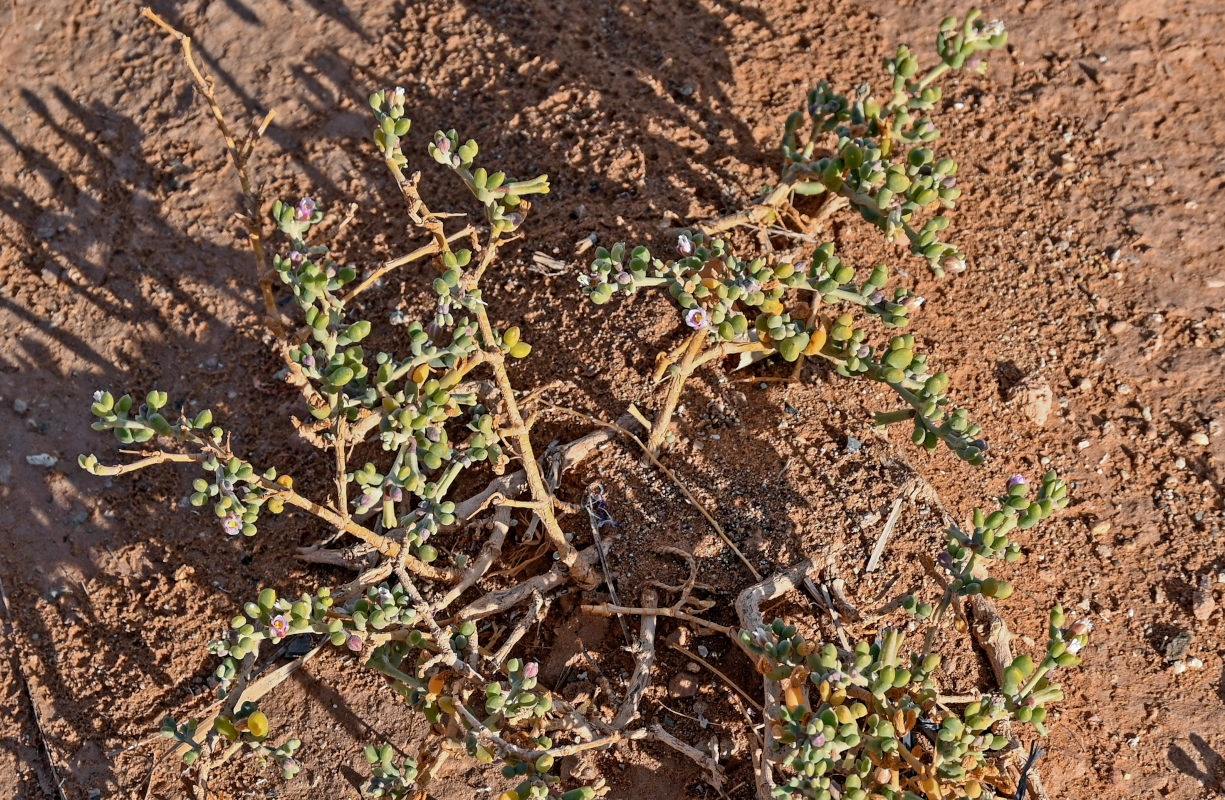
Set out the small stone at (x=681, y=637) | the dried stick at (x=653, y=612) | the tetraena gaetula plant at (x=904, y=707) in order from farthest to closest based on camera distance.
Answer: the small stone at (x=681, y=637)
the dried stick at (x=653, y=612)
the tetraena gaetula plant at (x=904, y=707)

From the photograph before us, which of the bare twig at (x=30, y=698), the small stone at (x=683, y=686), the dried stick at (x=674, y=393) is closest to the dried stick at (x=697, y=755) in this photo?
the small stone at (x=683, y=686)

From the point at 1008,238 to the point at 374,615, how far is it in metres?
2.42

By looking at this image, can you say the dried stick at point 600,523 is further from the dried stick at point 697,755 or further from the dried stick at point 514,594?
the dried stick at point 697,755

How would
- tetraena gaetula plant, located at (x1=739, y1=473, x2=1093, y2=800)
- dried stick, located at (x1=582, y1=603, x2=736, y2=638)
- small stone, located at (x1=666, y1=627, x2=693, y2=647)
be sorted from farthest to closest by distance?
small stone, located at (x1=666, y1=627, x2=693, y2=647) → dried stick, located at (x1=582, y1=603, x2=736, y2=638) → tetraena gaetula plant, located at (x1=739, y1=473, x2=1093, y2=800)

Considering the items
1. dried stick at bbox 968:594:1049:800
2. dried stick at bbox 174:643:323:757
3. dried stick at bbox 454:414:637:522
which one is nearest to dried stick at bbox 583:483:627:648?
dried stick at bbox 454:414:637:522

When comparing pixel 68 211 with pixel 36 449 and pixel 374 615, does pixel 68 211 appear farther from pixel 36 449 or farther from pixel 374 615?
pixel 374 615

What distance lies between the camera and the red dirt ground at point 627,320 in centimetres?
283

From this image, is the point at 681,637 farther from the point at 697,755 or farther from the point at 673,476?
the point at 673,476

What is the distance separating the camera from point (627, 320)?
3145 mm

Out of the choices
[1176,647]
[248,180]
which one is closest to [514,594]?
[248,180]

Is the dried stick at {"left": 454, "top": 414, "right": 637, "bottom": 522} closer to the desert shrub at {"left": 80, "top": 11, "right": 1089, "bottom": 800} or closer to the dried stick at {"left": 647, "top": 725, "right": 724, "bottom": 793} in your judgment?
the desert shrub at {"left": 80, "top": 11, "right": 1089, "bottom": 800}

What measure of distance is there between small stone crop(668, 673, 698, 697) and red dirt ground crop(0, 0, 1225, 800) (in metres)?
0.03

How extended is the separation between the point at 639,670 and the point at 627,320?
1.06 m

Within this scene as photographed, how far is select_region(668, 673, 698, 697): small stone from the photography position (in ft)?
8.96
